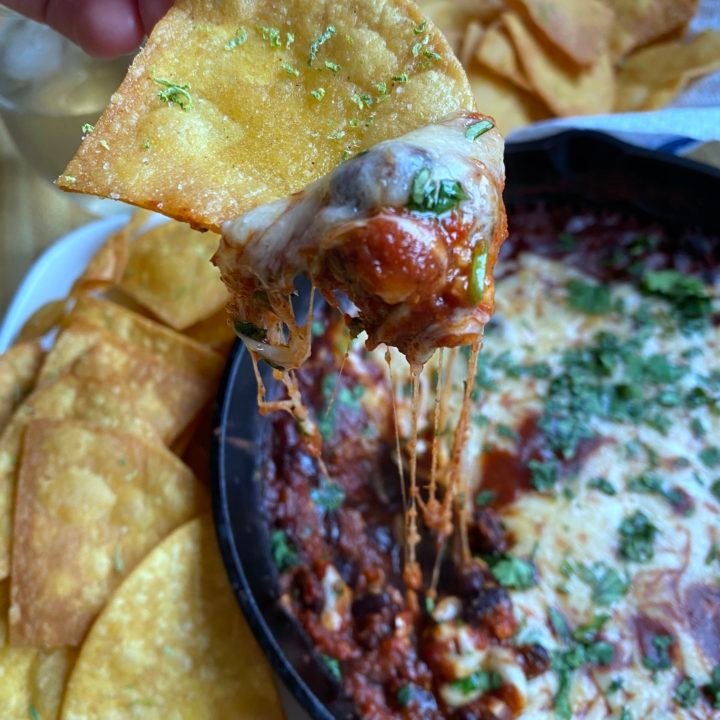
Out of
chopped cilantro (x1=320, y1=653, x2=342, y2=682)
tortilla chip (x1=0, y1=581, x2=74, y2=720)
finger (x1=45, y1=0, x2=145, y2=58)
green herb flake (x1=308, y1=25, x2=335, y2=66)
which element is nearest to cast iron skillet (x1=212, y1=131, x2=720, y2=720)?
chopped cilantro (x1=320, y1=653, x2=342, y2=682)

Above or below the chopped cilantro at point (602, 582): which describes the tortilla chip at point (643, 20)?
above

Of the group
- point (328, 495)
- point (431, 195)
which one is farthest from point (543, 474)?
point (431, 195)

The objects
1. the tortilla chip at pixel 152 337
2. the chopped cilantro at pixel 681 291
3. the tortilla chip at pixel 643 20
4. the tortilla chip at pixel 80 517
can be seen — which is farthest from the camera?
the tortilla chip at pixel 643 20

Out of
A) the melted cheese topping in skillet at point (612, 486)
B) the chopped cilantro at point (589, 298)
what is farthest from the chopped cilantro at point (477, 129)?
the chopped cilantro at point (589, 298)

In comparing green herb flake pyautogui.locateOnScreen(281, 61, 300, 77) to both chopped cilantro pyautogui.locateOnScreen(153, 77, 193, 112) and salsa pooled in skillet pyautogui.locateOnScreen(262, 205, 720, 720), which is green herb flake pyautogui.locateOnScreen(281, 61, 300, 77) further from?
salsa pooled in skillet pyautogui.locateOnScreen(262, 205, 720, 720)

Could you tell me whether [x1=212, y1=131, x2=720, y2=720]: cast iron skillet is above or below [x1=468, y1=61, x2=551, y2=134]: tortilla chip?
below

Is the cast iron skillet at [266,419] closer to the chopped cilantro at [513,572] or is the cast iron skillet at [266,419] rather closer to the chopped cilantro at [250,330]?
the chopped cilantro at [513,572]

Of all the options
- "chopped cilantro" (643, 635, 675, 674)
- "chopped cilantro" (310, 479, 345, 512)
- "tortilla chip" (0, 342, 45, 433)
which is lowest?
"chopped cilantro" (643, 635, 675, 674)
